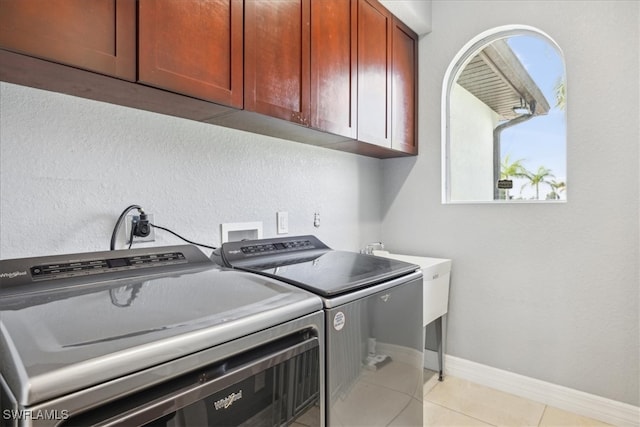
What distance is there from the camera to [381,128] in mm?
2076

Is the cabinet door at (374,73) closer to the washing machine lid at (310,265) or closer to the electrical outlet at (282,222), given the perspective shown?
the electrical outlet at (282,222)

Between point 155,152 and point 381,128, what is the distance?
1.27 meters

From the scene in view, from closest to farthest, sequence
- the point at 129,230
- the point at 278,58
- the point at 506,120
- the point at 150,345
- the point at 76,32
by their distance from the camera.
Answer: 1. the point at 150,345
2. the point at 76,32
3. the point at 129,230
4. the point at 278,58
5. the point at 506,120

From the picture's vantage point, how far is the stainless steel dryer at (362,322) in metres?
1.10

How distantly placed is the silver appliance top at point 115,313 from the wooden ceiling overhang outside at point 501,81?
2.05 m

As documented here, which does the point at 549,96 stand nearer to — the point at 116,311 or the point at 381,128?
the point at 381,128

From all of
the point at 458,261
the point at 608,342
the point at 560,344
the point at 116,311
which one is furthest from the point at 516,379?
the point at 116,311

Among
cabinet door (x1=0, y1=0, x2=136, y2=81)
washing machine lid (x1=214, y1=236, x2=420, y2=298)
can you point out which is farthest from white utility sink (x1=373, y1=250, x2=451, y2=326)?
cabinet door (x1=0, y1=0, x2=136, y2=81)

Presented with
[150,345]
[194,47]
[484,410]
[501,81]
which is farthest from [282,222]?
[501,81]

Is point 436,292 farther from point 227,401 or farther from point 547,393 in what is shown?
point 227,401

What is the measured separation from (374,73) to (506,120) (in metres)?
1.00

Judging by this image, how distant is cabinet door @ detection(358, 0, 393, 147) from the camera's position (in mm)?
1922

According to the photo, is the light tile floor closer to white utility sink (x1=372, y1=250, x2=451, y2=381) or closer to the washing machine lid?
white utility sink (x1=372, y1=250, x2=451, y2=381)

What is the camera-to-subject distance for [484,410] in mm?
1951
